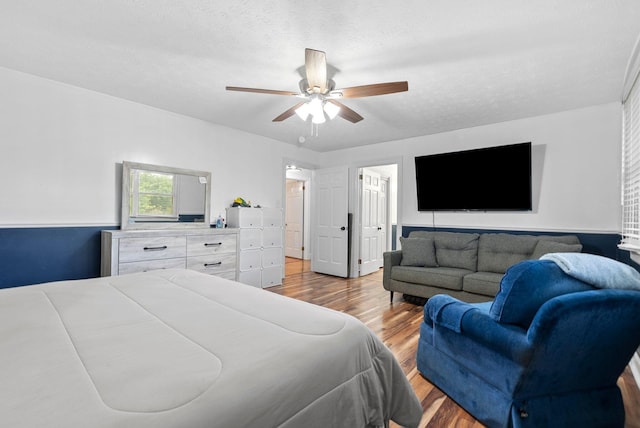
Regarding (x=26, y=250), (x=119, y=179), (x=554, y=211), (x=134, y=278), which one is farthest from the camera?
(x=554, y=211)

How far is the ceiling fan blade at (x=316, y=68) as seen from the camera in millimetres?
2010

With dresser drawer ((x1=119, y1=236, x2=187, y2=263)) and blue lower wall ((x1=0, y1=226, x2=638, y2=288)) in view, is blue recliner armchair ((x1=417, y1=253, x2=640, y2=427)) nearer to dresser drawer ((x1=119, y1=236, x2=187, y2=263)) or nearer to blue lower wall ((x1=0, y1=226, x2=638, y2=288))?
blue lower wall ((x1=0, y1=226, x2=638, y2=288))

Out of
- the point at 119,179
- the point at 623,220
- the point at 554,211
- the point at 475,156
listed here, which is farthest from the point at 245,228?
the point at 623,220

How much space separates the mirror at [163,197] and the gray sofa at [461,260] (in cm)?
271

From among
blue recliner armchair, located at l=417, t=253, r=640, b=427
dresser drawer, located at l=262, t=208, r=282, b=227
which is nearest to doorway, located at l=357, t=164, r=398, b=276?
dresser drawer, located at l=262, t=208, r=282, b=227

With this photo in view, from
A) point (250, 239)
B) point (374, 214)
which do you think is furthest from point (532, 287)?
point (374, 214)

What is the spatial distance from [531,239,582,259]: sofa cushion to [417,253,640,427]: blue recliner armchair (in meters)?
1.94

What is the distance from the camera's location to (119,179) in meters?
3.39

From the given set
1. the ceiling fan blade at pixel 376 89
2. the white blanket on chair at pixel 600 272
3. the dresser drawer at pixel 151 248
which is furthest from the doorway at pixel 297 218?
the white blanket on chair at pixel 600 272

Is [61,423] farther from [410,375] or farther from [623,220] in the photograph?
[623,220]

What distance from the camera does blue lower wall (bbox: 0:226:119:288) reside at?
2.73 m

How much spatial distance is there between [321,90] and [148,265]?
2.60m

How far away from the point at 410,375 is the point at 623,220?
117 inches

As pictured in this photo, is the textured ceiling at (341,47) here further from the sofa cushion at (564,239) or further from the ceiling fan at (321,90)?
the sofa cushion at (564,239)
